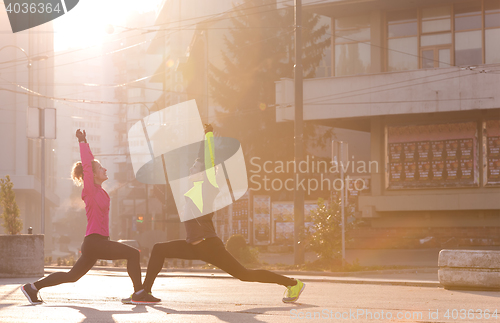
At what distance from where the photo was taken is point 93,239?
807cm

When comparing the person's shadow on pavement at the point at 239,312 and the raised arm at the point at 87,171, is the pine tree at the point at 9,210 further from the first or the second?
the person's shadow on pavement at the point at 239,312

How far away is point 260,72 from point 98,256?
32.5m

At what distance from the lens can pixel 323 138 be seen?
39438 millimetres

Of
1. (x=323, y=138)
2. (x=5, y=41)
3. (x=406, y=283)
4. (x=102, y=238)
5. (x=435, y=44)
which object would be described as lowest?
(x=406, y=283)

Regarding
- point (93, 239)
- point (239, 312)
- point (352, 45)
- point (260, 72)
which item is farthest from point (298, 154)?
point (260, 72)

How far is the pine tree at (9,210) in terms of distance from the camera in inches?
701

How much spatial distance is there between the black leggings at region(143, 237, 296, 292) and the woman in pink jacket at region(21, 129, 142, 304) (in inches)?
11.6

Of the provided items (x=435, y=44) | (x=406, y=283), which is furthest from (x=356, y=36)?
(x=406, y=283)

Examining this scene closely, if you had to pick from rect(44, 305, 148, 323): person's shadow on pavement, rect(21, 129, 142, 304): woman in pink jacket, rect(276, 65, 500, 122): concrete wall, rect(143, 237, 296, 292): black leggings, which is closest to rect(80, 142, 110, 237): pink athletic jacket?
rect(21, 129, 142, 304): woman in pink jacket

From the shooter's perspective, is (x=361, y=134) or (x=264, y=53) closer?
(x=361, y=134)

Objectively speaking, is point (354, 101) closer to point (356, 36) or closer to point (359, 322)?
point (356, 36)

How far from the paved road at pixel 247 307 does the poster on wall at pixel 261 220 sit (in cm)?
2150

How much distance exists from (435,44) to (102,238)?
24.2m

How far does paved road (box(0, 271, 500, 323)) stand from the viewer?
23.4 ft
